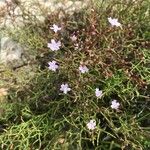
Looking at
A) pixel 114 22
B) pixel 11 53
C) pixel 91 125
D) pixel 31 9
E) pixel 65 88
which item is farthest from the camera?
pixel 31 9

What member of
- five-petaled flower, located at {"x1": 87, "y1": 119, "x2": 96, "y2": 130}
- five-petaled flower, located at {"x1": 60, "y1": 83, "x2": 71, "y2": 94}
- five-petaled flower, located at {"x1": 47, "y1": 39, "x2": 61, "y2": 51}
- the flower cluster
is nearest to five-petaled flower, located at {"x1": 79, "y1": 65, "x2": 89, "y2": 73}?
the flower cluster

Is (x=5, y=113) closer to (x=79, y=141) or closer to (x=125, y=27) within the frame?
(x=79, y=141)

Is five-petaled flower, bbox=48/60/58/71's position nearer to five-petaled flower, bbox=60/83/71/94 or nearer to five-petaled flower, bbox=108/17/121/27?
five-petaled flower, bbox=60/83/71/94

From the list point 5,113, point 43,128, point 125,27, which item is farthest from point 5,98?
point 125,27

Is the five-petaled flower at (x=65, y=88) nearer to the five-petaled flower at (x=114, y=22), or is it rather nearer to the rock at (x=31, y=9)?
the five-petaled flower at (x=114, y=22)

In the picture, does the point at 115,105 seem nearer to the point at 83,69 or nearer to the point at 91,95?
the point at 91,95

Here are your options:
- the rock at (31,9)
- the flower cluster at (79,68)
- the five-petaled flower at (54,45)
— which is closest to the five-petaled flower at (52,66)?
the flower cluster at (79,68)

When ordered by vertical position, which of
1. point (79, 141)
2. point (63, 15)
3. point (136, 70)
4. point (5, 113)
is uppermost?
point (63, 15)

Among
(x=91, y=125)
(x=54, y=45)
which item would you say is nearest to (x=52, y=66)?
(x=54, y=45)
